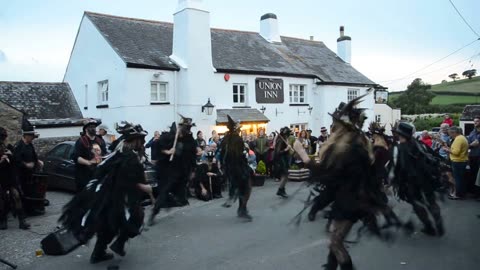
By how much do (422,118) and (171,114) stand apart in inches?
1090

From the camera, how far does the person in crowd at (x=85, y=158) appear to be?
26.2ft

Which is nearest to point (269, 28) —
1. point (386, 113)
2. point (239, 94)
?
point (239, 94)

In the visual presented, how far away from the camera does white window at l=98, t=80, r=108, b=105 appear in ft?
64.0

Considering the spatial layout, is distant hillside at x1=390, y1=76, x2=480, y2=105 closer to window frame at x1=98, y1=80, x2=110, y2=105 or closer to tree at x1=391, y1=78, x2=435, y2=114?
tree at x1=391, y1=78, x2=435, y2=114

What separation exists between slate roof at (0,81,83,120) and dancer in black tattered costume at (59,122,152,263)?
1424cm

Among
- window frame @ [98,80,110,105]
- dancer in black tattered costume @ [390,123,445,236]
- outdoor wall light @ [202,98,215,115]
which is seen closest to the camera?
dancer in black tattered costume @ [390,123,445,236]

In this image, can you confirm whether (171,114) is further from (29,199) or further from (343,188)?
(343,188)

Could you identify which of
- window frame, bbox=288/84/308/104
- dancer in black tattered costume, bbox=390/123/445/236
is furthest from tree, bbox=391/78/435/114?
dancer in black tattered costume, bbox=390/123/445/236

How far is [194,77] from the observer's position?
18562mm

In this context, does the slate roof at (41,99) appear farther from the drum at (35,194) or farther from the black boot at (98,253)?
the black boot at (98,253)

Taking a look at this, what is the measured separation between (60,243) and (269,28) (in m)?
22.3

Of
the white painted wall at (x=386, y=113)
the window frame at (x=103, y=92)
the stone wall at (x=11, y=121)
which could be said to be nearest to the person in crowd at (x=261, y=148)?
the stone wall at (x=11, y=121)

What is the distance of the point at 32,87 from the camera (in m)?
20.5

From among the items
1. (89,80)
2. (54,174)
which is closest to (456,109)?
(89,80)
